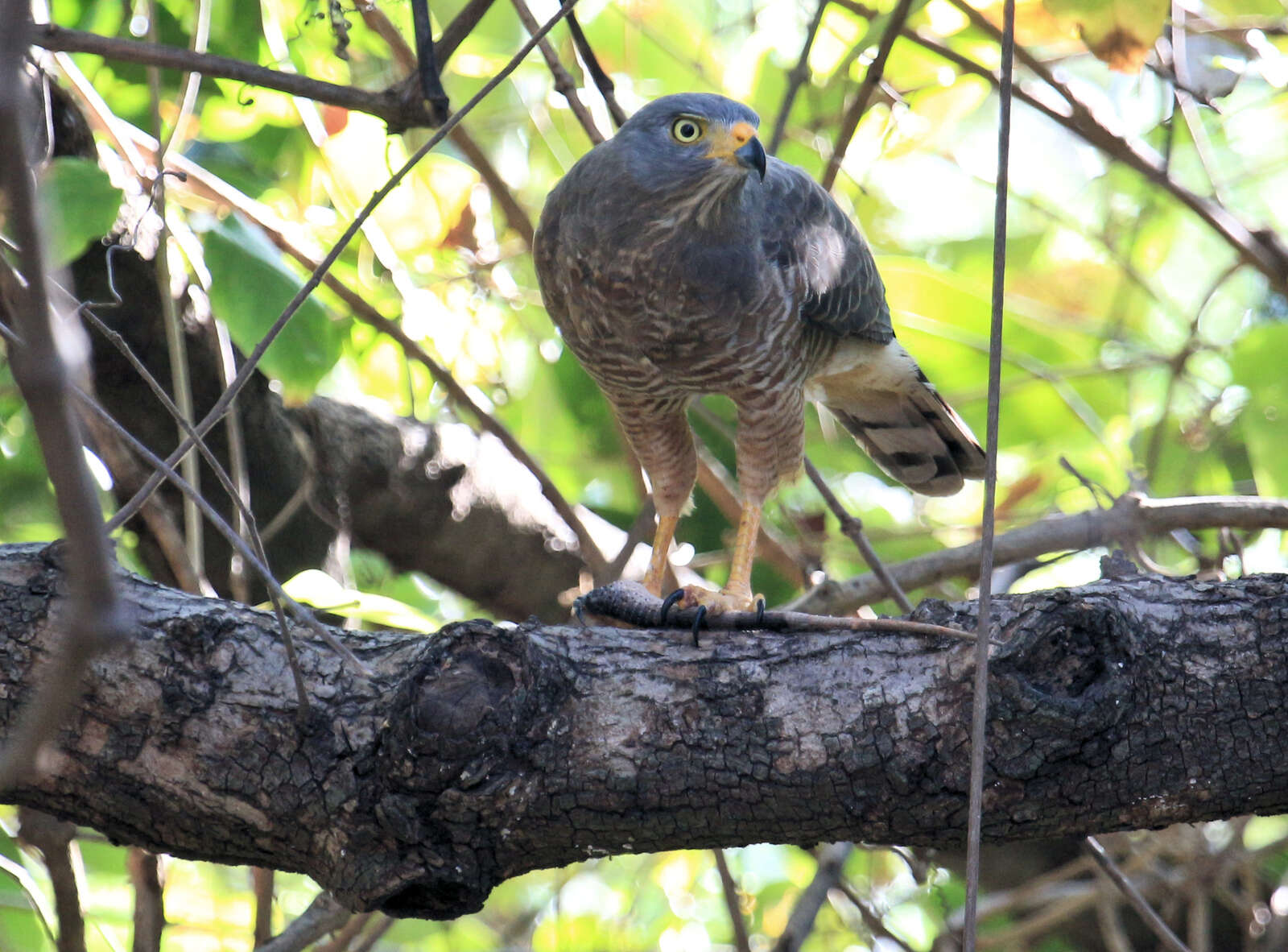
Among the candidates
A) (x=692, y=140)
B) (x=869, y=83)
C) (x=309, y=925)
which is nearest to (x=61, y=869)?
(x=309, y=925)

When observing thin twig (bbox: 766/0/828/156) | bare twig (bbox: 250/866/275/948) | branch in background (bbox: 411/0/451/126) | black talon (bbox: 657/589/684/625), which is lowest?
bare twig (bbox: 250/866/275/948)

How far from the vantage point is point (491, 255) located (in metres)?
4.57

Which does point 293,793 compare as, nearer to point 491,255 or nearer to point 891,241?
point 491,255

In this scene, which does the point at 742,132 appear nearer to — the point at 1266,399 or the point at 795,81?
the point at 795,81

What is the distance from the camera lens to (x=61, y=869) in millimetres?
2785

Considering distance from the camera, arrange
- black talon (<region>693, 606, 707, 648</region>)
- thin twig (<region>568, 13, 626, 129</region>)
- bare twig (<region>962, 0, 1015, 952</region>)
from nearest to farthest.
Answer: bare twig (<region>962, 0, 1015, 952</region>) < black talon (<region>693, 606, 707, 648</region>) < thin twig (<region>568, 13, 626, 129</region>)

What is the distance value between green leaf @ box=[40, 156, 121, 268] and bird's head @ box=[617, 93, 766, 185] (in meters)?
1.23

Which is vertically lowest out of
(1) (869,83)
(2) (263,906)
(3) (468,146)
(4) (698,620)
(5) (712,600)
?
(2) (263,906)

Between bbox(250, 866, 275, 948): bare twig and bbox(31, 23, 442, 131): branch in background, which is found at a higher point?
bbox(31, 23, 442, 131): branch in background

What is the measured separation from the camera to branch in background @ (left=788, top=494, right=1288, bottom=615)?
335cm

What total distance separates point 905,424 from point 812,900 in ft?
5.21

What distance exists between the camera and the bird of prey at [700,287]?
2869mm

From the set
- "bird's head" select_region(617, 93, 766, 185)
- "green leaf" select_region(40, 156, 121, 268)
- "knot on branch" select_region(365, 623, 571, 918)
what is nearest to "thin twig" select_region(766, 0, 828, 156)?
"bird's head" select_region(617, 93, 766, 185)

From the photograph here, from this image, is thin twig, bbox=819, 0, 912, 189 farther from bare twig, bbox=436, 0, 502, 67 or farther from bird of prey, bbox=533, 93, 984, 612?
bare twig, bbox=436, 0, 502, 67
